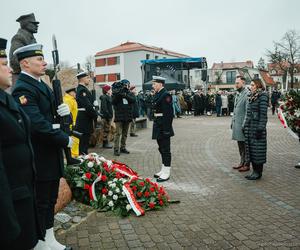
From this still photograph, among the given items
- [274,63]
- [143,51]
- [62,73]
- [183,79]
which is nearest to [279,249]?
[62,73]

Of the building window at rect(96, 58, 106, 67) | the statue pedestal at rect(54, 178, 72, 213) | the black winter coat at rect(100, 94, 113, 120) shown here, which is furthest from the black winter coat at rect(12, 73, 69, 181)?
the building window at rect(96, 58, 106, 67)

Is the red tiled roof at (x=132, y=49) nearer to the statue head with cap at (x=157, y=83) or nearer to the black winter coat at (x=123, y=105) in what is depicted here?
the black winter coat at (x=123, y=105)

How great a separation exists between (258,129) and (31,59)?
4.70m

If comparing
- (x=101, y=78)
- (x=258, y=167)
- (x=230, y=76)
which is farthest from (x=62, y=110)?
(x=101, y=78)

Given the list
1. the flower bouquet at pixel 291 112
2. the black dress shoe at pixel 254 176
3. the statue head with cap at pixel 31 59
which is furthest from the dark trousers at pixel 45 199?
the flower bouquet at pixel 291 112

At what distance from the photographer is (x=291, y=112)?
26.2 ft

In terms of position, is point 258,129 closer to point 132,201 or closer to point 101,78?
point 132,201

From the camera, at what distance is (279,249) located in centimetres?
387

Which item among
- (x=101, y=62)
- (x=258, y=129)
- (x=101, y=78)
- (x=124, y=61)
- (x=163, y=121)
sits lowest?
(x=258, y=129)

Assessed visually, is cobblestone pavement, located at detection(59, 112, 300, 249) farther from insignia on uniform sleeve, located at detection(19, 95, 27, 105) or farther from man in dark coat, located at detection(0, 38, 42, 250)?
insignia on uniform sleeve, located at detection(19, 95, 27, 105)

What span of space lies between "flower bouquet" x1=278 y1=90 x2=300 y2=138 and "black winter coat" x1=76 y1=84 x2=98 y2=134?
4454 millimetres

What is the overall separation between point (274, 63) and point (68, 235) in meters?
56.0

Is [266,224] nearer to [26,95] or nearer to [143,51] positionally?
[26,95]

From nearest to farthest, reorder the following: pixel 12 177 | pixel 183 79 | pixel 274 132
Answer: pixel 12 177, pixel 274 132, pixel 183 79
